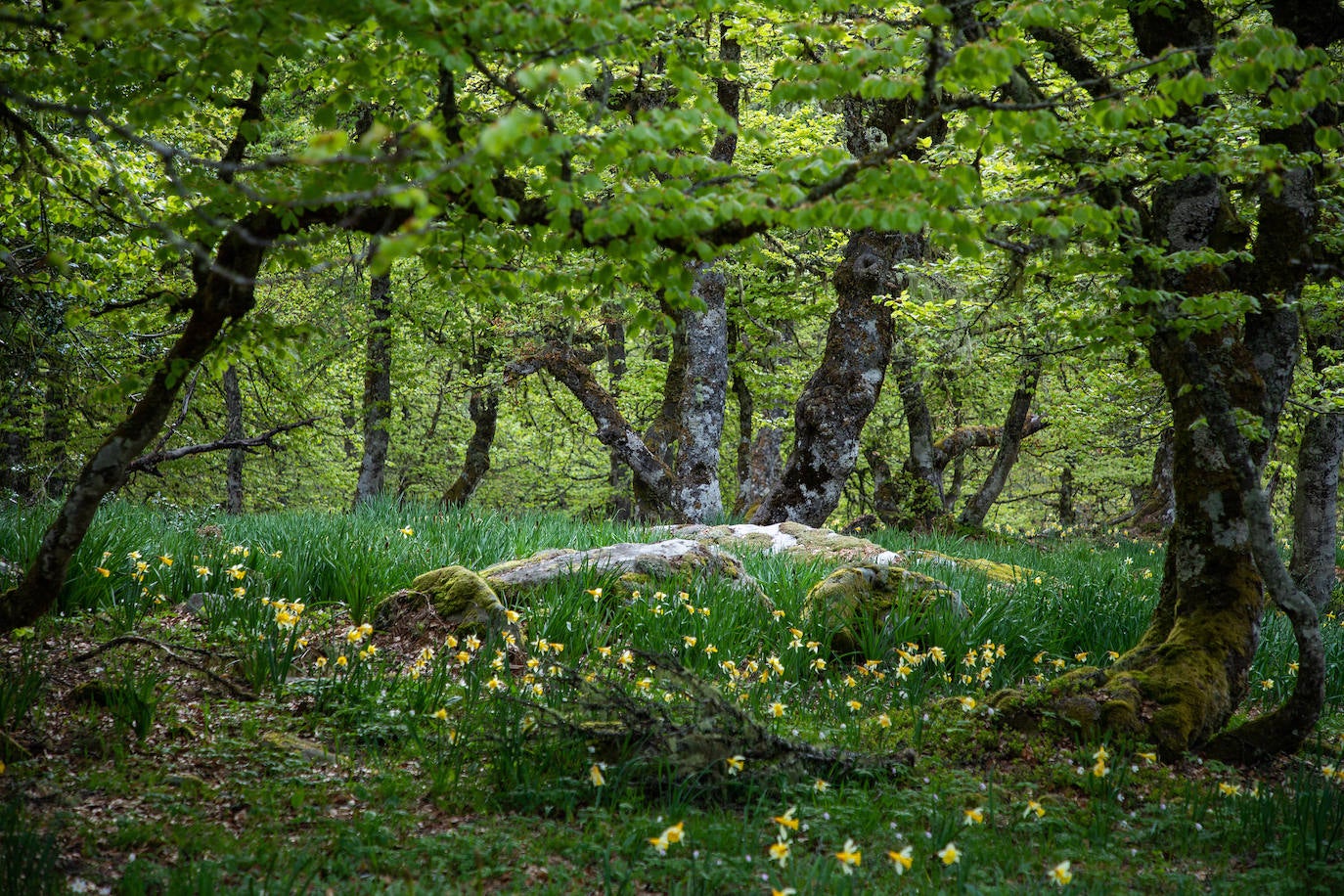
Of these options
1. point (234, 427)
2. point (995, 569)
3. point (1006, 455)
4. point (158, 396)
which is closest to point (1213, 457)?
point (995, 569)

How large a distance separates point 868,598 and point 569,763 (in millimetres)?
2851

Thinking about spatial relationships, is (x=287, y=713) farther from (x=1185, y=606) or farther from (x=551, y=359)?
(x=551, y=359)

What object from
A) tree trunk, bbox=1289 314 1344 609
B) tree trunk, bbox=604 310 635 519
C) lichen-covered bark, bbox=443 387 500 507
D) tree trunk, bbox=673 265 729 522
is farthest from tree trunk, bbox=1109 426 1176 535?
lichen-covered bark, bbox=443 387 500 507

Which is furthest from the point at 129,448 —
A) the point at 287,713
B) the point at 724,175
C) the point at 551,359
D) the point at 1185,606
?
the point at 551,359

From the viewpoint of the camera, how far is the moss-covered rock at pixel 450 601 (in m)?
5.11

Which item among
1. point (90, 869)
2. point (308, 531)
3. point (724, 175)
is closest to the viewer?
point (90, 869)

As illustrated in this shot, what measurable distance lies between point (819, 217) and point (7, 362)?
26.5 ft

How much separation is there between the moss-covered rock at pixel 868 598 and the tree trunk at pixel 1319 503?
5.26 metres

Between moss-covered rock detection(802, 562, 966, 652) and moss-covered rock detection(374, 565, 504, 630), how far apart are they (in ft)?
6.48

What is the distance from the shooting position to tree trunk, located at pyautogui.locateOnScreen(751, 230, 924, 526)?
32.0ft

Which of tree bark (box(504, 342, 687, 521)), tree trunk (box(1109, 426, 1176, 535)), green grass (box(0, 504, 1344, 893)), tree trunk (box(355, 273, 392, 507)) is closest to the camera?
green grass (box(0, 504, 1344, 893))

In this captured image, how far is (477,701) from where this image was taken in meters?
4.04

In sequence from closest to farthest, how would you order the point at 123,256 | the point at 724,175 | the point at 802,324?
1. the point at 724,175
2. the point at 123,256
3. the point at 802,324

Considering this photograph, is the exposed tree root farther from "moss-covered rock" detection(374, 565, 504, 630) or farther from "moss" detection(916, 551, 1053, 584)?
"moss" detection(916, 551, 1053, 584)
